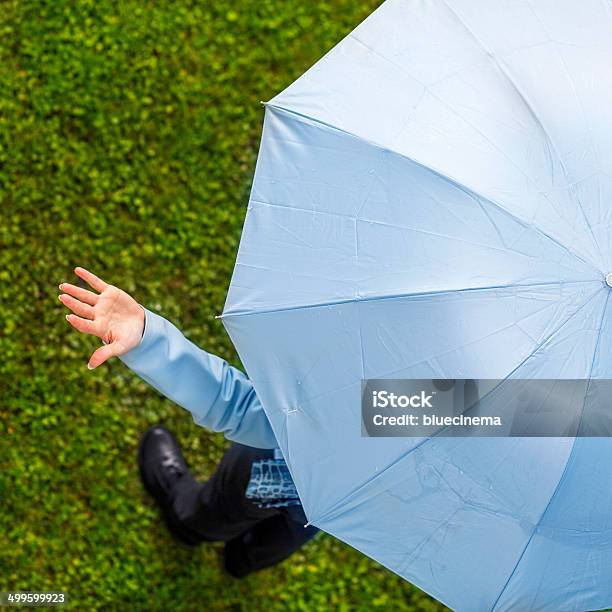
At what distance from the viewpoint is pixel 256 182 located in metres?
2.96

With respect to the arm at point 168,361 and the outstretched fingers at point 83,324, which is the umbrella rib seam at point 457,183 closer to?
the arm at point 168,361

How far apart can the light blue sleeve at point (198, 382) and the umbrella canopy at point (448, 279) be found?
0.23m

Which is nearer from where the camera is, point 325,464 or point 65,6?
point 325,464

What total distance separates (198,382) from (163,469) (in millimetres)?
1554

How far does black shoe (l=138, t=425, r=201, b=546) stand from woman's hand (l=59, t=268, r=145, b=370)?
1.66m

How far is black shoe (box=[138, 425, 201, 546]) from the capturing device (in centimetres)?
443

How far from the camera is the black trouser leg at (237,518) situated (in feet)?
11.8

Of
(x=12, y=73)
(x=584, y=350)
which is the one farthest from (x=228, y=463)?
(x=12, y=73)

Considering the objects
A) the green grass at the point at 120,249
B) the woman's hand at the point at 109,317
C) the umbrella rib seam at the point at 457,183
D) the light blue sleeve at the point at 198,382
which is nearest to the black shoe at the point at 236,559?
the green grass at the point at 120,249

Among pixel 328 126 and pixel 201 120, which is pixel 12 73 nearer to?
pixel 201 120

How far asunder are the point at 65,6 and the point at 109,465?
95.4 inches

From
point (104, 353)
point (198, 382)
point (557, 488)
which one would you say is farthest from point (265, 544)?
point (557, 488)

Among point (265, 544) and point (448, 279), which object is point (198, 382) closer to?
point (448, 279)

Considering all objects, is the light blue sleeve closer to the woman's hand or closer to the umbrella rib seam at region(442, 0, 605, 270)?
the woman's hand
